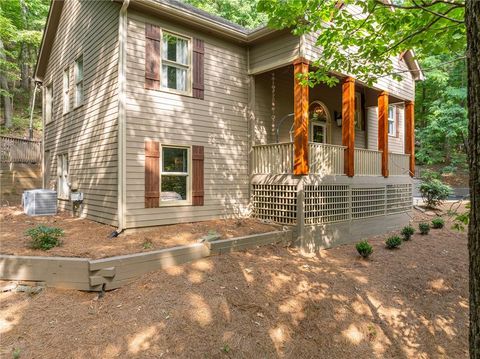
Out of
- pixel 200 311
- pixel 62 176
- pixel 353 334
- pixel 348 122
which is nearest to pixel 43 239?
pixel 200 311

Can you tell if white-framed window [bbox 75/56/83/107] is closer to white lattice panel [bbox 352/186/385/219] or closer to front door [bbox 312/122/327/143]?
front door [bbox 312/122/327/143]

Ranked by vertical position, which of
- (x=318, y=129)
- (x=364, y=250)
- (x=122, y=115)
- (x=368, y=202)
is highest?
(x=318, y=129)

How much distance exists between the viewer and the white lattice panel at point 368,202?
9.55 metres

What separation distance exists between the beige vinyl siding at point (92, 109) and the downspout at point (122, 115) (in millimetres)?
336

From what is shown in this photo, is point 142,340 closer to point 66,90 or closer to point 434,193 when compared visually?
point 66,90

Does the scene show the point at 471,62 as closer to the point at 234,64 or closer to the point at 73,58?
the point at 234,64

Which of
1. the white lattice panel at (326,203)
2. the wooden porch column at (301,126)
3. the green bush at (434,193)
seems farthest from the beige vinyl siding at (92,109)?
the green bush at (434,193)

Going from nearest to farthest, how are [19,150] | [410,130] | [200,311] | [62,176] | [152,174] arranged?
[200,311] → [152,174] → [62,176] → [410,130] → [19,150]

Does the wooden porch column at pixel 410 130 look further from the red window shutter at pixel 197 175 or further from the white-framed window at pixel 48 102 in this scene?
the white-framed window at pixel 48 102

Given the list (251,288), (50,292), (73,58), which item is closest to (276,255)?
(251,288)

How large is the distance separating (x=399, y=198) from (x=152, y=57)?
9.75 meters

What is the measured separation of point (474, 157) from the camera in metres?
2.01

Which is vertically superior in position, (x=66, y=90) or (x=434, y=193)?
(x=66, y=90)

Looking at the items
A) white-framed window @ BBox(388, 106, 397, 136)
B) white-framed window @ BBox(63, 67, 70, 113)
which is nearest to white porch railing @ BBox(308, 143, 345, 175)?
white-framed window @ BBox(388, 106, 397, 136)
